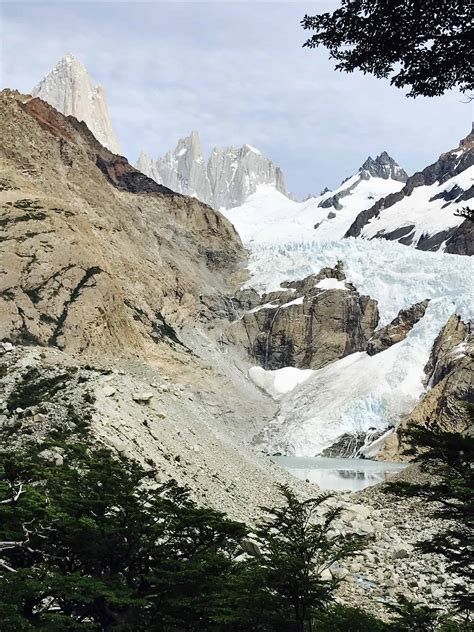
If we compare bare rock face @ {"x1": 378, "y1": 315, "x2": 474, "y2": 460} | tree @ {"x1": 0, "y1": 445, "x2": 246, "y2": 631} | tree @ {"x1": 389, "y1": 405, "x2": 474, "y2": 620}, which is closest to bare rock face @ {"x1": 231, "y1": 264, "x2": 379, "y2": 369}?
bare rock face @ {"x1": 378, "y1": 315, "x2": 474, "y2": 460}

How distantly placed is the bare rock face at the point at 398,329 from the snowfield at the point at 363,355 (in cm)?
235

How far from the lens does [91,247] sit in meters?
75.4

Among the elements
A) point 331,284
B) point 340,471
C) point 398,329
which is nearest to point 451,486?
point 340,471

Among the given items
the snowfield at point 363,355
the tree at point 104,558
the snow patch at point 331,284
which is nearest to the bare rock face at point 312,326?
the snow patch at point 331,284

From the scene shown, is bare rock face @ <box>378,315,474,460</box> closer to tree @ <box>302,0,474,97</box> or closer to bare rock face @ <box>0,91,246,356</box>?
bare rock face @ <box>0,91,246,356</box>

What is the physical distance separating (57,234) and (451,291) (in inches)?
2742

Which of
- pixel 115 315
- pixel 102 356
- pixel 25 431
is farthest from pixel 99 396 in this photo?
pixel 115 315

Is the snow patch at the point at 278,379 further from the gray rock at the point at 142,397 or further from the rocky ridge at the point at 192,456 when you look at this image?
the gray rock at the point at 142,397

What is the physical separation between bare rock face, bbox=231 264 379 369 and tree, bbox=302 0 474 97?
115 metres

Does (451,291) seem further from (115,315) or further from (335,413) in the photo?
(115,315)

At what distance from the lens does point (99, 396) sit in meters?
27.8

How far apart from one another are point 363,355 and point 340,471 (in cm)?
5008

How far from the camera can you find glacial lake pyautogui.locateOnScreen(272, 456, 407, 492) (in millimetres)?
56531

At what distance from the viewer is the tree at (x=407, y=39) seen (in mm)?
8234
